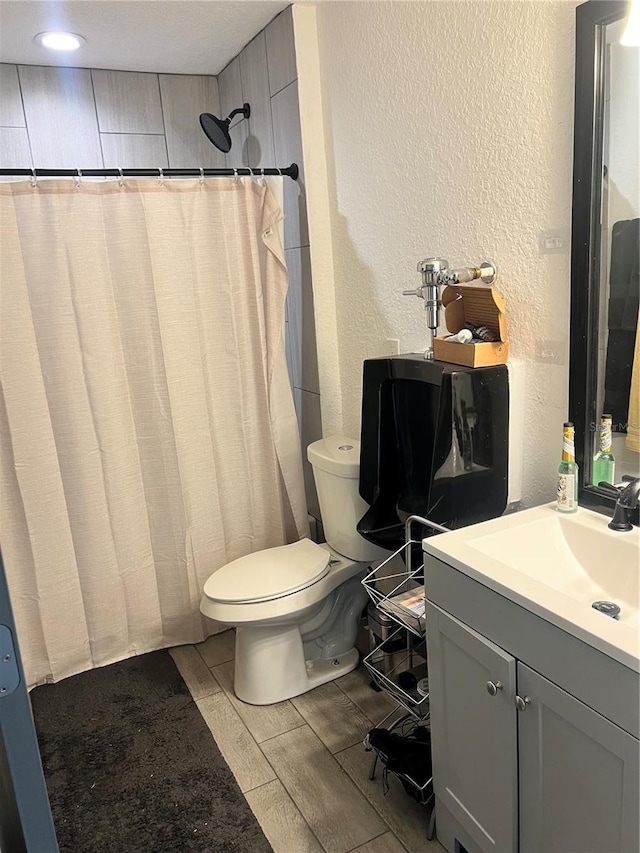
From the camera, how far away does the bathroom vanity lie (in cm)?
106

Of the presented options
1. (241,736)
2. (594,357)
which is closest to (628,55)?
(594,357)

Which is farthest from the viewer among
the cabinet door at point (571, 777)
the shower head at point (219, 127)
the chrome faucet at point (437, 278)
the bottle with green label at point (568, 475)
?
the shower head at point (219, 127)

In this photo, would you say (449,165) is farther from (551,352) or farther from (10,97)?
(10,97)

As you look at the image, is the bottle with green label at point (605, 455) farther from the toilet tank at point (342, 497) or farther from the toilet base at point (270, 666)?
the toilet base at point (270, 666)

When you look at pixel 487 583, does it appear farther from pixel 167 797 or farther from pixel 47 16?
pixel 47 16

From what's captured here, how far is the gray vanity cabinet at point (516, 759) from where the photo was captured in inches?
42.4

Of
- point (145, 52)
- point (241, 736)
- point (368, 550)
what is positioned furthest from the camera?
point (145, 52)

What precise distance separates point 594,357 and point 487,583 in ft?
1.92

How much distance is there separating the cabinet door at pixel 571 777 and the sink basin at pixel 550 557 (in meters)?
0.16

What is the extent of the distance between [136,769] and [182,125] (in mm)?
2551

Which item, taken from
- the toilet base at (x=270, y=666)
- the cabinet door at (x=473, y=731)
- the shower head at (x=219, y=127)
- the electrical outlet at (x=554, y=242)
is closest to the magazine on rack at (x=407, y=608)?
the cabinet door at (x=473, y=731)

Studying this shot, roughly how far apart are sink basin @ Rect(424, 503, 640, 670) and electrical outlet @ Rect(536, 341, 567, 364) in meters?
0.35

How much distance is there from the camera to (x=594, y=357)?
1499 millimetres

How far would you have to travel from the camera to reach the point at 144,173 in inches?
86.7
